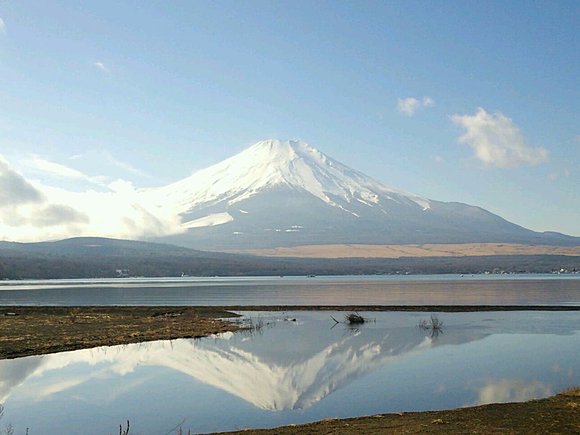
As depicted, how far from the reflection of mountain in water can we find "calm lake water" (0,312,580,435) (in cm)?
4

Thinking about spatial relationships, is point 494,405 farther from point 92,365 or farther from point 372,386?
point 92,365

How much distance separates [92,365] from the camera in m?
23.5

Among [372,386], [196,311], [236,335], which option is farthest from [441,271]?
[372,386]

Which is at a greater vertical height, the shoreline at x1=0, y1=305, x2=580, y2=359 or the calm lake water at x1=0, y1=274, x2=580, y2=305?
the shoreline at x1=0, y1=305, x2=580, y2=359

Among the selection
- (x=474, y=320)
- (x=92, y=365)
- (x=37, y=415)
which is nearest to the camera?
(x=37, y=415)

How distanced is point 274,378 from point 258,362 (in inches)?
140

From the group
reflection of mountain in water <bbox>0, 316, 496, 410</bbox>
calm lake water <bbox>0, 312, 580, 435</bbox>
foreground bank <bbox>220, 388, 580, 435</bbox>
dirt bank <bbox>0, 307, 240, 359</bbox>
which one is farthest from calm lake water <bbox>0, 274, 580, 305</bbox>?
foreground bank <bbox>220, 388, 580, 435</bbox>

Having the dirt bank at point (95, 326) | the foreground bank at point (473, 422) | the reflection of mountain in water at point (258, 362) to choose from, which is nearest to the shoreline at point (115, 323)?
the dirt bank at point (95, 326)

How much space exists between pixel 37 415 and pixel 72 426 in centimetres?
171

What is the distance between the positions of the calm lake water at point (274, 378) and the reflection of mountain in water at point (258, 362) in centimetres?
4

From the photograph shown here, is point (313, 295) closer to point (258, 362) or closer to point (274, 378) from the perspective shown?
point (258, 362)

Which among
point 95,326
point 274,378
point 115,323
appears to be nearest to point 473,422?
point 274,378

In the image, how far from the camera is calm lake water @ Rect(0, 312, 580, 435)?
51.1 feet

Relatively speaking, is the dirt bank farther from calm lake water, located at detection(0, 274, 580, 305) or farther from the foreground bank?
the foreground bank
